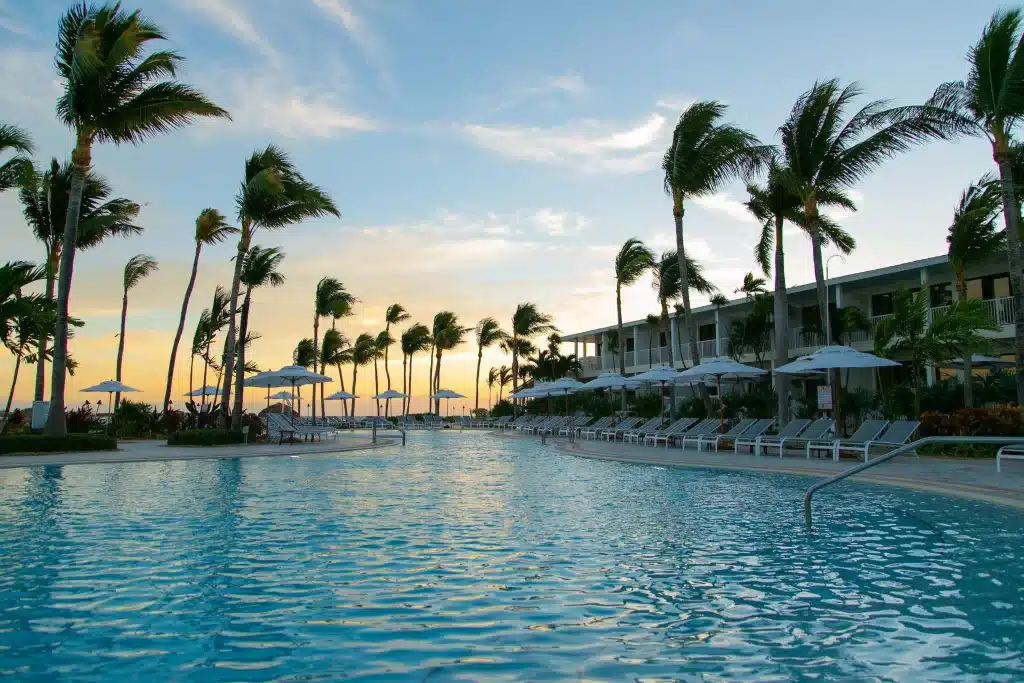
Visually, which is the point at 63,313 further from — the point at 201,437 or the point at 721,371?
the point at 721,371

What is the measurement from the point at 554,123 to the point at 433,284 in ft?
47.5

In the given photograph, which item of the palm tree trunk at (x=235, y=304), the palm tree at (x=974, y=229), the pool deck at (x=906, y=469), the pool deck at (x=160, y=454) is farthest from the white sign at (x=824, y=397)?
the palm tree trunk at (x=235, y=304)

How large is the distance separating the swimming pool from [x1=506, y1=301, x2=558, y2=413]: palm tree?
40507 mm

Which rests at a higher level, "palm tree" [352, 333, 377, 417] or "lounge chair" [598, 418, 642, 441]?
"palm tree" [352, 333, 377, 417]

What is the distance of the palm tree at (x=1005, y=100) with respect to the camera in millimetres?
16875

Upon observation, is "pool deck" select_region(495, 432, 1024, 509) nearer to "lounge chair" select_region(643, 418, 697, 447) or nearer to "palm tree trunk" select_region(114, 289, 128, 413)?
A: "lounge chair" select_region(643, 418, 697, 447)

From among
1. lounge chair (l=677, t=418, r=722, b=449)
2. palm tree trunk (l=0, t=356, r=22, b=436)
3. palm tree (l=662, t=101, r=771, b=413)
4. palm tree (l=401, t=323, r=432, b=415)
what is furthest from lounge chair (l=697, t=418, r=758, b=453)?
palm tree (l=401, t=323, r=432, b=415)

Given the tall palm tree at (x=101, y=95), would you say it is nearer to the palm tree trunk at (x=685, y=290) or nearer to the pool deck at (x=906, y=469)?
the pool deck at (x=906, y=469)

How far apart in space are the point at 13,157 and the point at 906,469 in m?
21.9

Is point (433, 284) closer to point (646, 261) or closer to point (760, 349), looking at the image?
point (646, 261)

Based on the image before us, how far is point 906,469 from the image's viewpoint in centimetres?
1373

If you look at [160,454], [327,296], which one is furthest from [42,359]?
[327,296]

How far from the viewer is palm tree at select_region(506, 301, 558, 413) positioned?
51500 mm

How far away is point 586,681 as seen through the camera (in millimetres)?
3842
